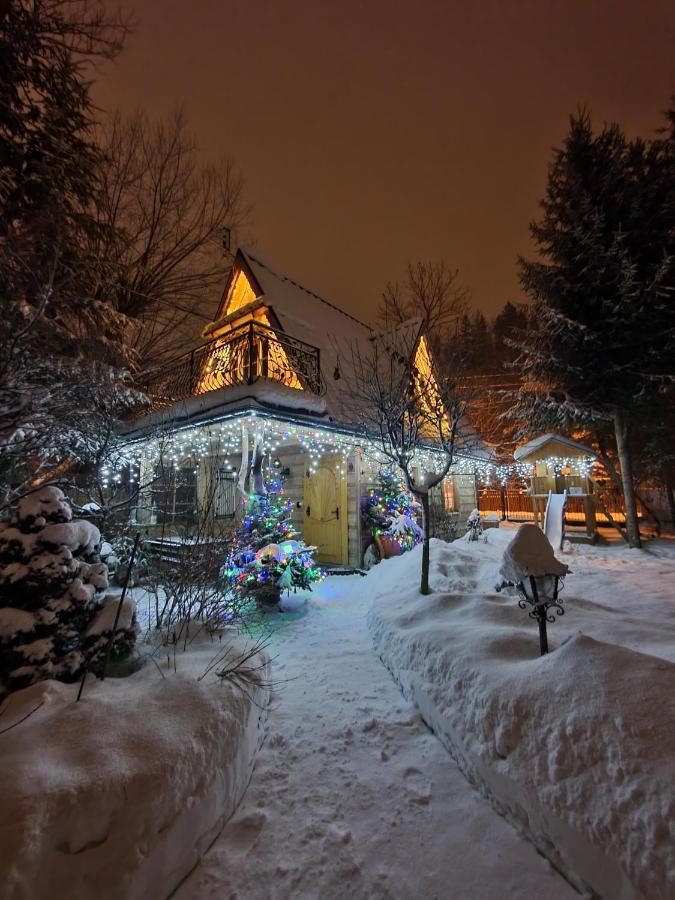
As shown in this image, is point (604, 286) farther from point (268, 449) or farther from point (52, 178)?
point (52, 178)

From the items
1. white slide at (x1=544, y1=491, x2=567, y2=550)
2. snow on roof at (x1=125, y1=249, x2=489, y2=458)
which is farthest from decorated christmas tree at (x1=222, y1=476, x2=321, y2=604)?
white slide at (x1=544, y1=491, x2=567, y2=550)

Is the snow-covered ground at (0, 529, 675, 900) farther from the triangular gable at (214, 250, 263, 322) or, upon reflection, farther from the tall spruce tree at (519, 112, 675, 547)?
the tall spruce tree at (519, 112, 675, 547)

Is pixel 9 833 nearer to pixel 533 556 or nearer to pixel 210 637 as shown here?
pixel 210 637

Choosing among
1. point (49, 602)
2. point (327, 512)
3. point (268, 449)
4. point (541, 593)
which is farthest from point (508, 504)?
point (49, 602)

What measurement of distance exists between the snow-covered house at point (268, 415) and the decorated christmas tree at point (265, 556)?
65cm

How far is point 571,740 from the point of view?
2078 mm

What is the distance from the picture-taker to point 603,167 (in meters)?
12.6

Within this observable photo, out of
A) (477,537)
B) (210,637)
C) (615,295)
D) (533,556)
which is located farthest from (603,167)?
(210,637)

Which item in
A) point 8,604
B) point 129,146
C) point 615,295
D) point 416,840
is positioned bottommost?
point 416,840

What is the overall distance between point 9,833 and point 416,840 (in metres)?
2.13

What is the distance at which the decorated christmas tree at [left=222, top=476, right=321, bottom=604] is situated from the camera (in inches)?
240

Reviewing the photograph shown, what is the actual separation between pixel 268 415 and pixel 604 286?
12.2 meters

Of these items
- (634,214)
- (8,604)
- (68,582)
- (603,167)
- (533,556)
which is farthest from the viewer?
(603,167)

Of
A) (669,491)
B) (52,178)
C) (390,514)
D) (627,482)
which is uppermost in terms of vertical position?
(52,178)
